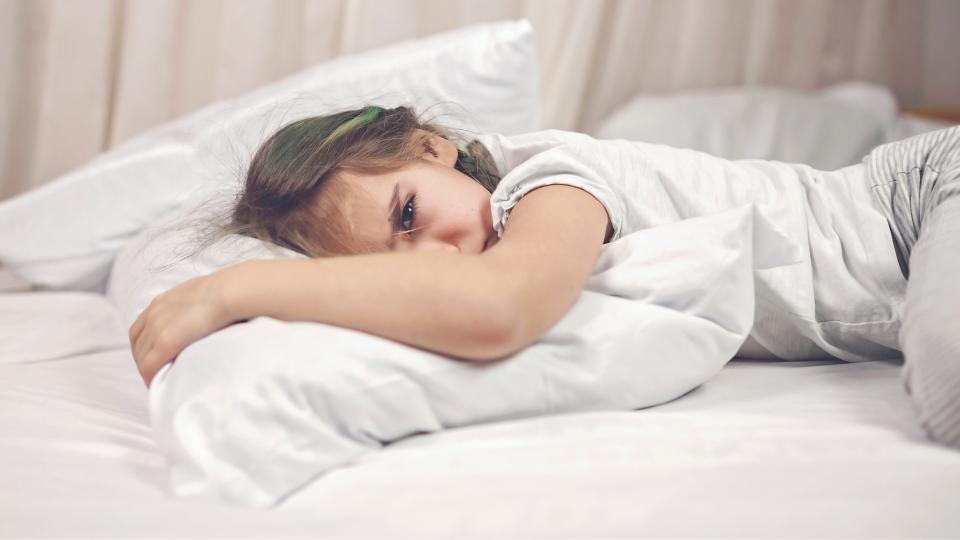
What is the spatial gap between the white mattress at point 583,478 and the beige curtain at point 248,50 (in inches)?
40.6

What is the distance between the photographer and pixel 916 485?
1.89 feet

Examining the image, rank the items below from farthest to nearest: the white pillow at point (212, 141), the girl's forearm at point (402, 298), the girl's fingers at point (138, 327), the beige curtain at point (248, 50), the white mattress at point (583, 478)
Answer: the beige curtain at point (248, 50), the white pillow at point (212, 141), the girl's fingers at point (138, 327), the girl's forearm at point (402, 298), the white mattress at point (583, 478)

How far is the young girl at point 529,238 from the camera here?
66 cm

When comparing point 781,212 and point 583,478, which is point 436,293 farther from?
point 781,212

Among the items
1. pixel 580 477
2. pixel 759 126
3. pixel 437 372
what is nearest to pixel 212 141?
pixel 437 372

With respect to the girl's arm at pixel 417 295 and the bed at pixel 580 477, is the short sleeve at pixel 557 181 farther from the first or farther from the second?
the bed at pixel 580 477

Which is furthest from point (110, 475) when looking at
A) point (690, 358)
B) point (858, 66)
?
point (858, 66)

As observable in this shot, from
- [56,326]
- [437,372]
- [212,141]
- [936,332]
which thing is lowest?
[56,326]

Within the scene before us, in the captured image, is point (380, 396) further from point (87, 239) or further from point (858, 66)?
point (858, 66)

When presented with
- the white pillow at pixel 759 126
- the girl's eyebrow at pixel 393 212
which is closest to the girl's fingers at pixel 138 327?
the girl's eyebrow at pixel 393 212

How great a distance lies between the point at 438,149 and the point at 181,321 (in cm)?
38

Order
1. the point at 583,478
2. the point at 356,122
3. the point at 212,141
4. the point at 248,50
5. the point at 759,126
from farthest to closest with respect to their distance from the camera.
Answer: the point at 759,126 < the point at 248,50 < the point at 212,141 < the point at 356,122 < the point at 583,478

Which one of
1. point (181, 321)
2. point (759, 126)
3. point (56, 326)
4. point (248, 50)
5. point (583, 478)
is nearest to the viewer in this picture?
point (583, 478)

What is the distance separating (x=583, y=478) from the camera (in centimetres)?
60
